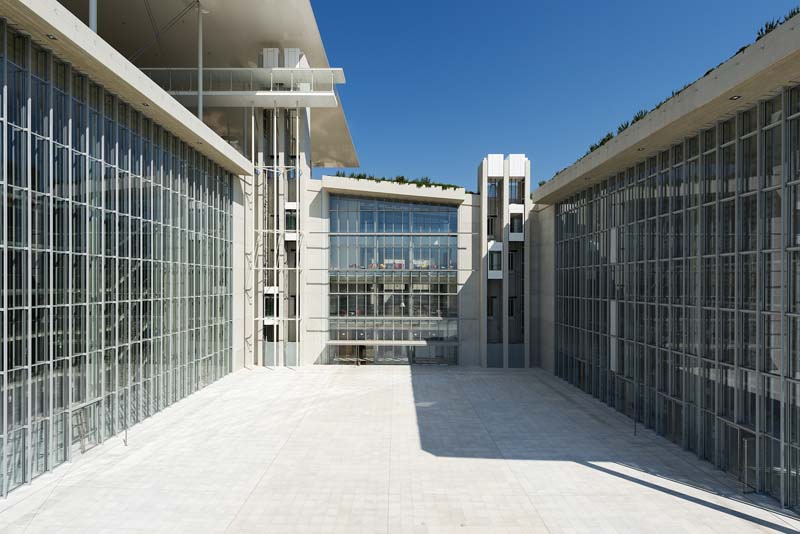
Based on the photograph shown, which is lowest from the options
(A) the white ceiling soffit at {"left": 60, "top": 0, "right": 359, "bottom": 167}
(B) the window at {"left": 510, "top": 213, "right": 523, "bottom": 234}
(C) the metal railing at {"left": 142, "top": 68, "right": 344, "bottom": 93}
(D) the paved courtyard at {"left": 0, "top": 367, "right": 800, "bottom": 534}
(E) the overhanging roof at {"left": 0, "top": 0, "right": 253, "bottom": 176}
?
(D) the paved courtyard at {"left": 0, "top": 367, "right": 800, "bottom": 534}

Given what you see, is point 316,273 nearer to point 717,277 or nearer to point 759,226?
point 717,277

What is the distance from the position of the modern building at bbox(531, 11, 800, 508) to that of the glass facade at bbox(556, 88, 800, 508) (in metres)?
0.04

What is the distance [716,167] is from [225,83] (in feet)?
84.2

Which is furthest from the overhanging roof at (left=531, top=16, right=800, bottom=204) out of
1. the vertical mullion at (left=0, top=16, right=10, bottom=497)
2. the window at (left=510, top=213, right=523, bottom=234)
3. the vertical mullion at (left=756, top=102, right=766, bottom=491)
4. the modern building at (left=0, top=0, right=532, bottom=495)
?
the vertical mullion at (left=0, top=16, right=10, bottom=497)

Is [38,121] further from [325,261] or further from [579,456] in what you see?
[325,261]

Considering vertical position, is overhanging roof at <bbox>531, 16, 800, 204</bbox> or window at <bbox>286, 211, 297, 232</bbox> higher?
overhanging roof at <bbox>531, 16, 800, 204</bbox>

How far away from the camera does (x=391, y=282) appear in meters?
34.8

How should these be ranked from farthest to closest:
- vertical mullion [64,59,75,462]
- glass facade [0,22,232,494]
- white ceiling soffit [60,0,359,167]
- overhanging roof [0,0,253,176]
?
1. white ceiling soffit [60,0,359,167]
2. vertical mullion [64,59,75,462]
3. glass facade [0,22,232,494]
4. overhanging roof [0,0,253,176]

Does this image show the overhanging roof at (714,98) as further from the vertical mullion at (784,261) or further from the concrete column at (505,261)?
the concrete column at (505,261)

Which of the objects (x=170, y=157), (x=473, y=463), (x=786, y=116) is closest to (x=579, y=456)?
(x=473, y=463)

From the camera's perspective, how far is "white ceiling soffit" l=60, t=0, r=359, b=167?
26.9m

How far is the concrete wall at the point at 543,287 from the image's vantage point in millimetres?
30859

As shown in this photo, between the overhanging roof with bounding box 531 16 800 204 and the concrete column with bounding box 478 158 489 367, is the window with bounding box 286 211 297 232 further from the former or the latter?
the overhanging roof with bounding box 531 16 800 204

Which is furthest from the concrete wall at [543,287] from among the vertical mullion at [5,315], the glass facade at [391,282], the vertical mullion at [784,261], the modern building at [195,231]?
the vertical mullion at [5,315]
